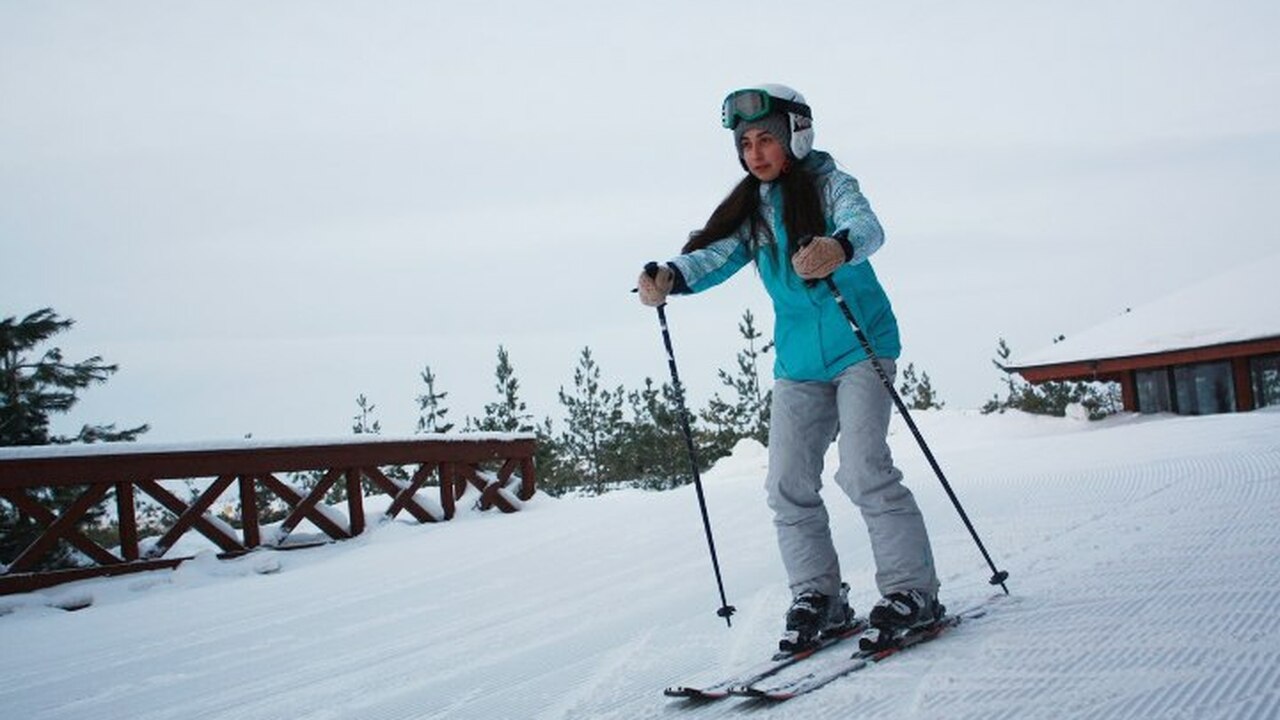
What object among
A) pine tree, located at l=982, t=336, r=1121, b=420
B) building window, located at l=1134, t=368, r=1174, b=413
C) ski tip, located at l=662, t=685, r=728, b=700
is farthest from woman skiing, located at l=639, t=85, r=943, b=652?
pine tree, located at l=982, t=336, r=1121, b=420

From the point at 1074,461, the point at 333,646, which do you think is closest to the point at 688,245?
the point at 333,646

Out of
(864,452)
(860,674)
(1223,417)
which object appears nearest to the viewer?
(860,674)

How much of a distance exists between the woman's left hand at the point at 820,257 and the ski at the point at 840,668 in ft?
3.26

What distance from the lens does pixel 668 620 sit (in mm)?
3373

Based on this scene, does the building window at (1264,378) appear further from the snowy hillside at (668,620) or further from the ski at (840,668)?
the ski at (840,668)

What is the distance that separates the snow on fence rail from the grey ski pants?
14.7 feet

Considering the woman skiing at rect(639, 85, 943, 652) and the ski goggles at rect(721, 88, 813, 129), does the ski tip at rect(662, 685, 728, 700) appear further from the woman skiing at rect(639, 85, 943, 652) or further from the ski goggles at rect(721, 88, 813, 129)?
the ski goggles at rect(721, 88, 813, 129)

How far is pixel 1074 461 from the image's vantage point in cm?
757

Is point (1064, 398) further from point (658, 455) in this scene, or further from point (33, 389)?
point (33, 389)

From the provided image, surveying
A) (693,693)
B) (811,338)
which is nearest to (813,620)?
(693,693)

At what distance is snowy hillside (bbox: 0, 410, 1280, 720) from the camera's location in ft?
6.40

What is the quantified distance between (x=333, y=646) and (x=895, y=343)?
7.97ft

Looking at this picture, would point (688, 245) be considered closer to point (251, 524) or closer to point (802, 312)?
point (802, 312)

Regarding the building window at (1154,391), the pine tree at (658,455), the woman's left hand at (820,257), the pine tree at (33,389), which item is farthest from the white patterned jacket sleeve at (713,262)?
the pine tree at (658,455)
